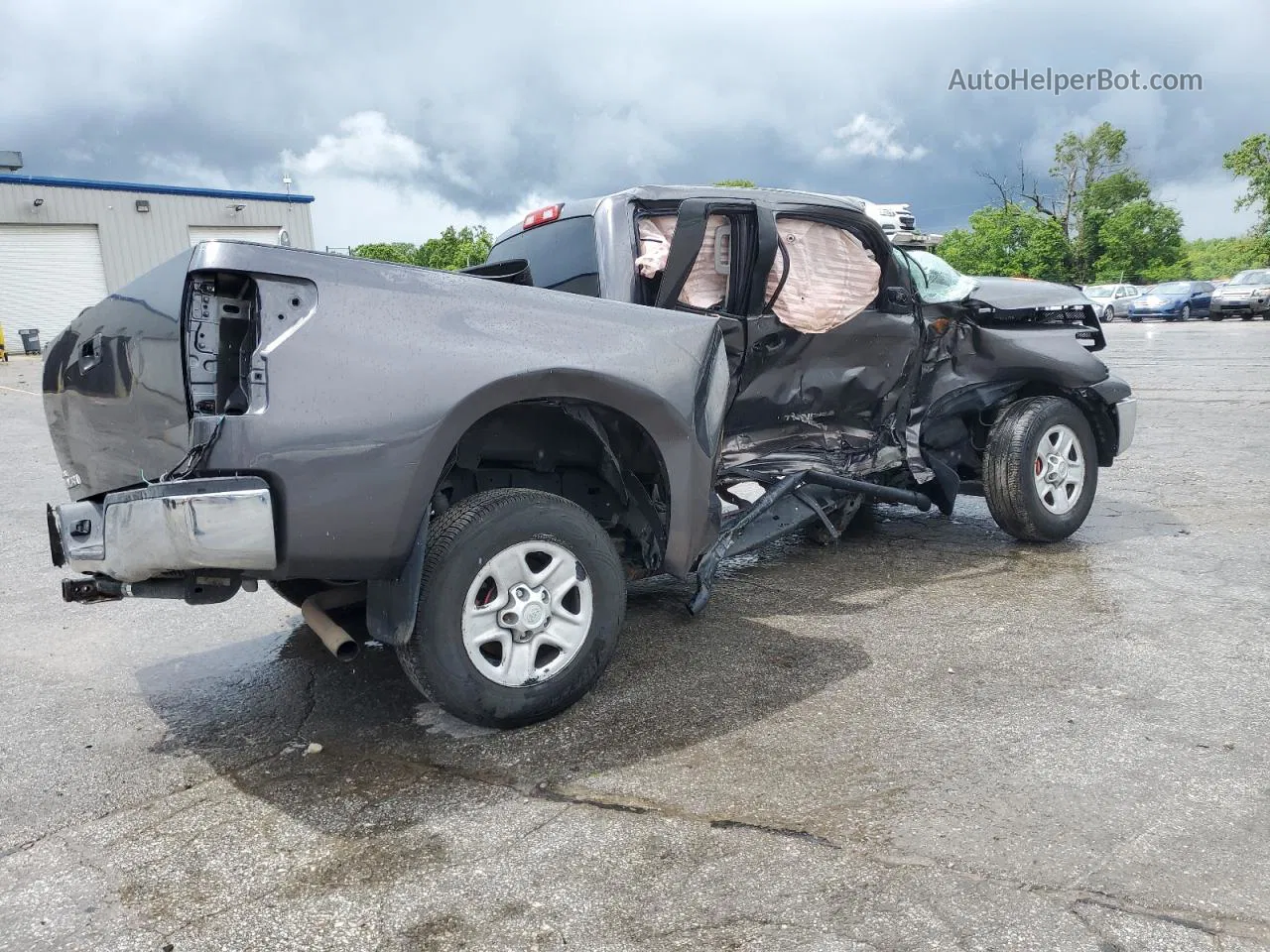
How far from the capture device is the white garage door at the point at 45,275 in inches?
1347

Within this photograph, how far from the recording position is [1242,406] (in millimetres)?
11469

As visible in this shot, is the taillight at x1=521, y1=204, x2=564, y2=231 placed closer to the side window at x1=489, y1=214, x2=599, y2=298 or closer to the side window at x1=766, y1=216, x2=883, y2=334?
the side window at x1=489, y1=214, x2=599, y2=298

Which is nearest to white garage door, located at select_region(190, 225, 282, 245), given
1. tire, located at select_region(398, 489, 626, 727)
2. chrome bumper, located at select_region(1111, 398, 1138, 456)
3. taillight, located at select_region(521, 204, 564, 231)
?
taillight, located at select_region(521, 204, 564, 231)

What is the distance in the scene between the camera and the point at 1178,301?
36125mm

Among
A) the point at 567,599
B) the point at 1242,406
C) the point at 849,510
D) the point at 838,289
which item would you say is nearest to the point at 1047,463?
the point at 849,510

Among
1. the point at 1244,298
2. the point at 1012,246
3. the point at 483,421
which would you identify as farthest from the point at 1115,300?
the point at 483,421

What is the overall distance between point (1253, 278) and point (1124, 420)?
32737mm

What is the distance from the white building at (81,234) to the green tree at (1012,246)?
35693mm

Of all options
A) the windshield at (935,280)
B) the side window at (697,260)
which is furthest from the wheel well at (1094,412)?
the side window at (697,260)

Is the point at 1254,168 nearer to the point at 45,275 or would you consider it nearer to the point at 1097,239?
the point at 1097,239

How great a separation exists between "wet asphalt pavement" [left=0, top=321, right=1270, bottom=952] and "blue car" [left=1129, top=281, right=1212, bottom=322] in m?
35.2

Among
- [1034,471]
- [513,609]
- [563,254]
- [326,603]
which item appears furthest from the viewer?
[1034,471]

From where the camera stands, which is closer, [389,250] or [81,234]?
[81,234]

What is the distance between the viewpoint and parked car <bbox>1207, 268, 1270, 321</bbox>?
32.5 m
